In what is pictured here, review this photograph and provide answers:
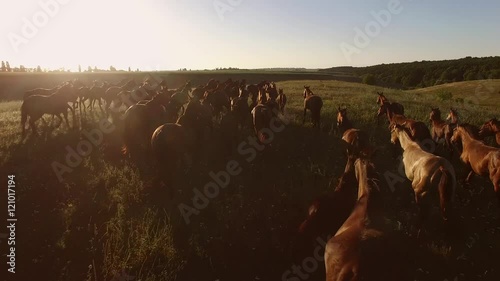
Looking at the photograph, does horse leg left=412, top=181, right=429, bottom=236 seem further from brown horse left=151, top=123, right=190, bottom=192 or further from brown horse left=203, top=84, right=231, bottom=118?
brown horse left=203, top=84, right=231, bottom=118

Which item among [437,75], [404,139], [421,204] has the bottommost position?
[421,204]

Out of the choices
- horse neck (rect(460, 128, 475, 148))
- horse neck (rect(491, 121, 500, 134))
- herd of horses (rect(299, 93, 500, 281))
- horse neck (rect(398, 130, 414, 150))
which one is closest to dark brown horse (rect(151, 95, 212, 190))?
herd of horses (rect(299, 93, 500, 281))

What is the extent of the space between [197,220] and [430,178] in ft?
18.7

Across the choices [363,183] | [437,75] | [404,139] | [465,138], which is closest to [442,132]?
[465,138]

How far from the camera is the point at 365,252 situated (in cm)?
379

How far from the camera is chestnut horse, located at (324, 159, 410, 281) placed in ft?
12.3

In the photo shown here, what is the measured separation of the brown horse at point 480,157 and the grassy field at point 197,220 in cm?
87

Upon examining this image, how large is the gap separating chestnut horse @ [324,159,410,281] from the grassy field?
2694mm

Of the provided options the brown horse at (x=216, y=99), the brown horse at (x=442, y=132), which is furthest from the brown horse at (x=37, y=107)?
the brown horse at (x=442, y=132)

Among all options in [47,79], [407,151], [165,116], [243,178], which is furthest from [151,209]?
[47,79]

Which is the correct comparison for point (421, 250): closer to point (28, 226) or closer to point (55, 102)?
point (28, 226)

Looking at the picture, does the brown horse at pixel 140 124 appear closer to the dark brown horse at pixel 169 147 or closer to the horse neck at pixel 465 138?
the dark brown horse at pixel 169 147

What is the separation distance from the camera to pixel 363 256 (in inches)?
148

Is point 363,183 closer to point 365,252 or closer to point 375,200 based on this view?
point 375,200
